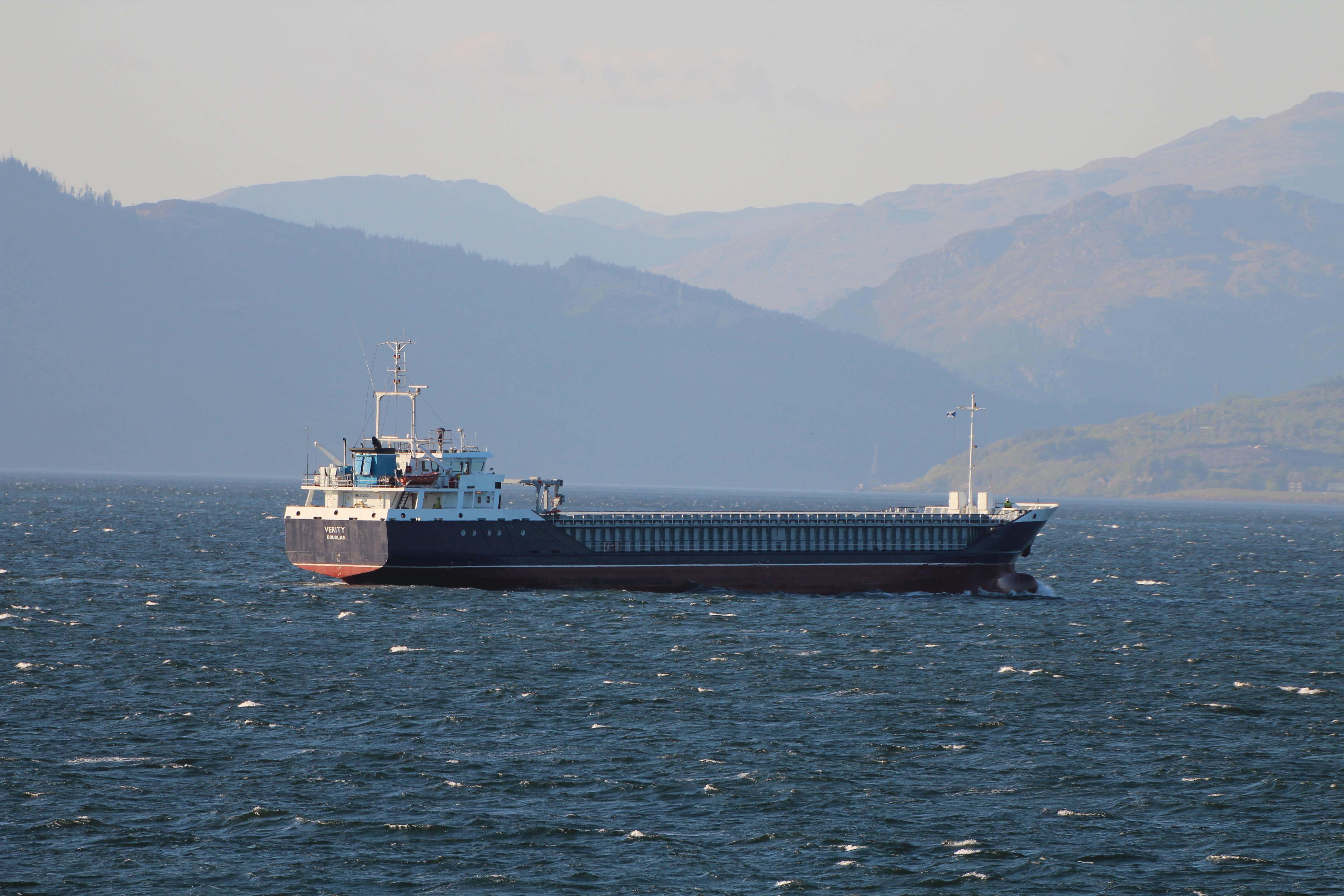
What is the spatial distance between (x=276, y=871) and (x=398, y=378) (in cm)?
5414

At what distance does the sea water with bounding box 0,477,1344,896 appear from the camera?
36531 mm

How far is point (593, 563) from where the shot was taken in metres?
88.8

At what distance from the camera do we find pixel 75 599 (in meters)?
85.4

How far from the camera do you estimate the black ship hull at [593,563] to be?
3319 inches

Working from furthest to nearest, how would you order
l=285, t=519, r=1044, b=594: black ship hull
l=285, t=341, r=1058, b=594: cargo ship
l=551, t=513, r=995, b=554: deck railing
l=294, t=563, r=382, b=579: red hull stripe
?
l=551, t=513, r=995, b=554: deck railing, l=294, t=563, r=382, b=579: red hull stripe, l=285, t=341, r=1058, b=594: cargo ship, l=285, t=519, r=1044, b=594: black ship hull

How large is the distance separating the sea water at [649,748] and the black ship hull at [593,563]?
2239 millimetres

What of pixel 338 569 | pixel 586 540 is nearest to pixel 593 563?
pixel 586 540

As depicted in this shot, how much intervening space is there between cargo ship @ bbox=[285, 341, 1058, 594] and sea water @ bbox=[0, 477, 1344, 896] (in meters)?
2.56

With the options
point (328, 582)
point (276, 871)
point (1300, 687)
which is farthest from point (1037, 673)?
point (328, 582)

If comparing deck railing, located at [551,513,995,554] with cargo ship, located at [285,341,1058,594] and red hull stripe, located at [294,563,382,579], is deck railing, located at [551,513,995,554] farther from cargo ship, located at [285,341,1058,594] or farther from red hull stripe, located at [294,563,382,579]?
red hull stripe, located at [294,563,382,579]

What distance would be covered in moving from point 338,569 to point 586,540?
13.9 metres

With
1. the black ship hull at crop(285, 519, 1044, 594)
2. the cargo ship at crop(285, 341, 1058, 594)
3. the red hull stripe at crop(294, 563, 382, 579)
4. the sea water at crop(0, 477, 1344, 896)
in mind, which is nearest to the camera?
the sea water at crop(0, 477, 1344, 896)

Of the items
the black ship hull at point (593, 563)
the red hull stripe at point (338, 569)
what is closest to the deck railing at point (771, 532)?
the black ship hull at point (593, 563)

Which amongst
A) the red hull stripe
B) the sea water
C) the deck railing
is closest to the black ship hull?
the red hull stripe
